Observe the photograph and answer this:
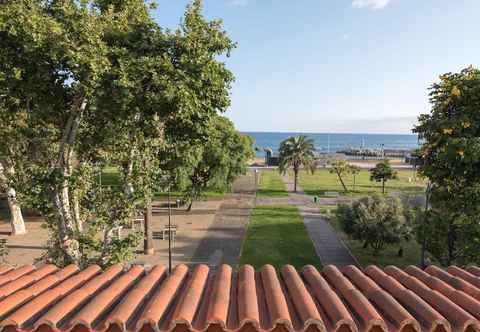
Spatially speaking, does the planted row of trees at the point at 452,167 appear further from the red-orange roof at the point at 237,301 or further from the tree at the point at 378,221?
the red-orange roof at the point at 237,301

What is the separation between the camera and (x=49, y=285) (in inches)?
192

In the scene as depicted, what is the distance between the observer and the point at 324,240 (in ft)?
77.2

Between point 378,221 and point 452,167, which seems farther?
point 378,221

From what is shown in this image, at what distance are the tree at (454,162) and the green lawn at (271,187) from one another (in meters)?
28.7

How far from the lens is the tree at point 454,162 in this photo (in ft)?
36.7

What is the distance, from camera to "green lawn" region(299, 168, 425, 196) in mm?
45044

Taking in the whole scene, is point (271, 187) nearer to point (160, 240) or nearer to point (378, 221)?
point (160, 240)

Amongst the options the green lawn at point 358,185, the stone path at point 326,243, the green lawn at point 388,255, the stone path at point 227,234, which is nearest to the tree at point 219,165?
the stone path at point 227,234

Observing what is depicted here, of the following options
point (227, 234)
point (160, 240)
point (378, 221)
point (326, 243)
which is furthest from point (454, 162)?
point (160, 240)

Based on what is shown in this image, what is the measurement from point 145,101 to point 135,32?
1.82 metres

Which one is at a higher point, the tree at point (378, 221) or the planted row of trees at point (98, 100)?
the planted row of trees at point (98, 100)

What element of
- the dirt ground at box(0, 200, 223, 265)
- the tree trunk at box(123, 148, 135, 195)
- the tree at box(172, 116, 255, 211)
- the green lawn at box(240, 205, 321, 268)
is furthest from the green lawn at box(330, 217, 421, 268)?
the tree trunk at box(123, 148, 135, 195)

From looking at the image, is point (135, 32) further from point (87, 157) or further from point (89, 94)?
point (87, 157)

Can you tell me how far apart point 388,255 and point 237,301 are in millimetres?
18528
